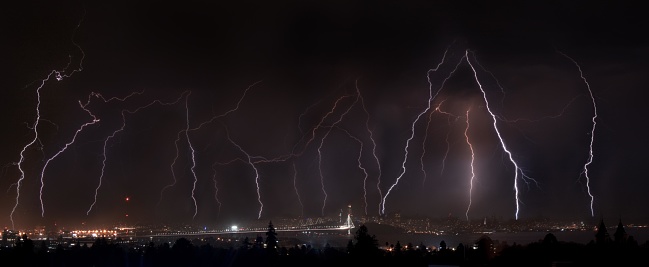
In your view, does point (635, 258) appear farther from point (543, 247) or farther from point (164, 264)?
point (164, 264)

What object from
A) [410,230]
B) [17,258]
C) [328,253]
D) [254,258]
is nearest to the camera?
[17,258]

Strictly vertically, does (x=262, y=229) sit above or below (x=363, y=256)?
below

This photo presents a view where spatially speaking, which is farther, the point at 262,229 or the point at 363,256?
the point at 262,229

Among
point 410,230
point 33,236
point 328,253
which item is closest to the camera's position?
point 328,253

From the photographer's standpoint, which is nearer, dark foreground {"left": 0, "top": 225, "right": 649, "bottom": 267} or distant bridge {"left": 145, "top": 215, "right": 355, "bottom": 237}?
dark foreground {"left": 0, "top": 225, "right": 649, "bottom": 267}

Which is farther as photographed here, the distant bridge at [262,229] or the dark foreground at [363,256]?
the distant bridge at [262,229]

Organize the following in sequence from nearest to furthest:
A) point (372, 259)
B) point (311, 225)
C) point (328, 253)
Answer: point (372, 259) → point (328, 253) → point (311, 225)

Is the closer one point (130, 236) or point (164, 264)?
point (164, 264)

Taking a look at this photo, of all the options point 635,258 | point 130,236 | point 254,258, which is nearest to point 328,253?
point 254,258

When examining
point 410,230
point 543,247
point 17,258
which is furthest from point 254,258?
point 410,230

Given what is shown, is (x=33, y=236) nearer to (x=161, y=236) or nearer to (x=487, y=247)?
(x=161, y=236)
